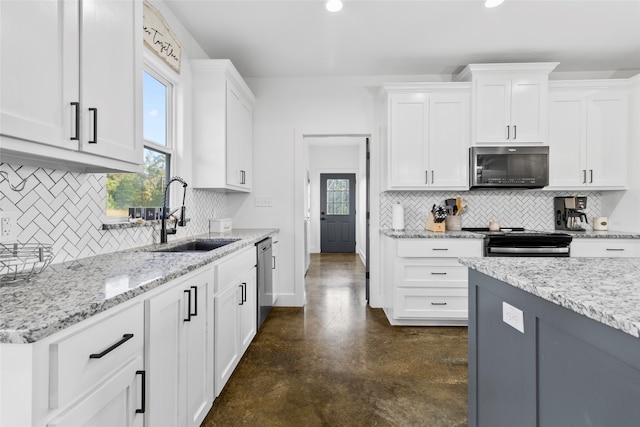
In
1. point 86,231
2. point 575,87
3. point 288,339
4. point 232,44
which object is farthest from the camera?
point 575,87

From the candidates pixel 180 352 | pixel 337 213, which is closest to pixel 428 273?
pixel 180 352

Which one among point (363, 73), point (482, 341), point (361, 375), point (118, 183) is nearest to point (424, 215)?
point (363, 73)

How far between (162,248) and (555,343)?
79.9 inches

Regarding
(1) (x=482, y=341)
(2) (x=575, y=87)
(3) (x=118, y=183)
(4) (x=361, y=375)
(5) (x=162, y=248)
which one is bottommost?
(4) (x=361, y=375)

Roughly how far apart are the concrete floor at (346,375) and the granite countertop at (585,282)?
3.37ft

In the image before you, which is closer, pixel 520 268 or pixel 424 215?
pixel 520 268

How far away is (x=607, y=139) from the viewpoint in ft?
10.7

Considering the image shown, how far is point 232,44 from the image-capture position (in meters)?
3.03

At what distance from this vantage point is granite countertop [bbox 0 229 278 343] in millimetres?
717

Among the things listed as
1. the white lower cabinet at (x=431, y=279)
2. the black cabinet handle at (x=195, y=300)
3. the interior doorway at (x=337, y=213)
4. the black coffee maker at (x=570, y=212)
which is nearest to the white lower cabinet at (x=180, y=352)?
the black cabinet handle at (x=195, y=300)

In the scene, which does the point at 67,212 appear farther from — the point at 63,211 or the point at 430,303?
the point at 430,303

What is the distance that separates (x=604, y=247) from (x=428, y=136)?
6.43ft

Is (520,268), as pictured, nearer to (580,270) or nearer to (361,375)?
(580,270)

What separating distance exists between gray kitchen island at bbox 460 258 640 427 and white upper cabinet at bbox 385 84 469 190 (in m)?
1.94
